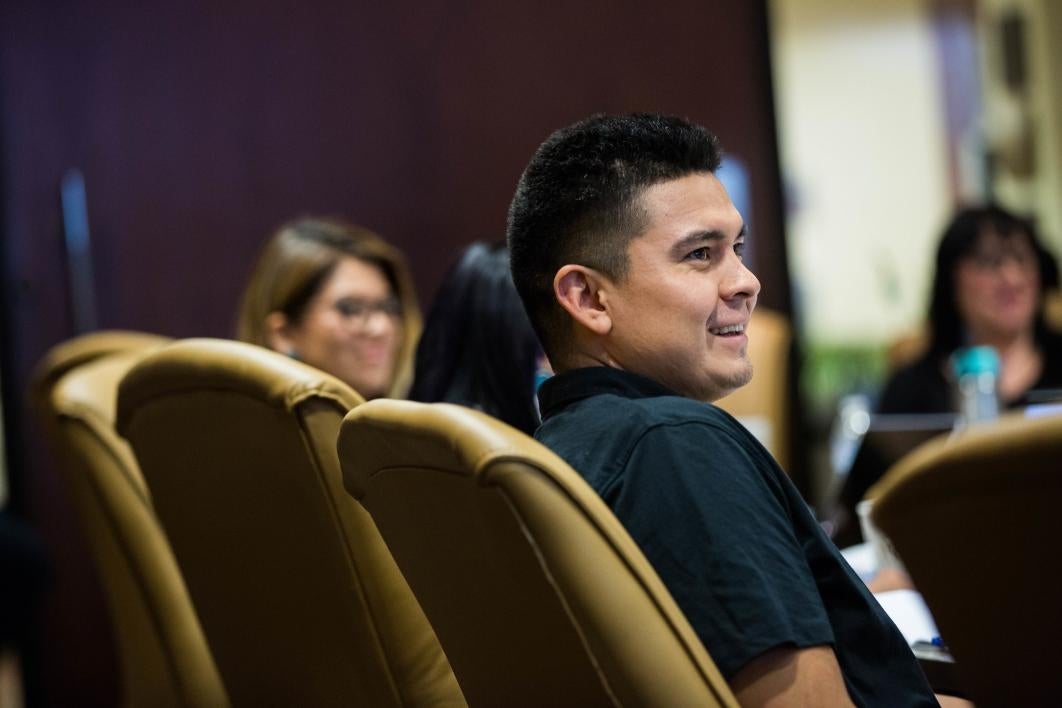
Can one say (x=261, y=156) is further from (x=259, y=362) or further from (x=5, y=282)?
(x=259, y=362)

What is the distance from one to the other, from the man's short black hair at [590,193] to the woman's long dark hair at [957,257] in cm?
247

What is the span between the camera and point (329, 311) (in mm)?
3180

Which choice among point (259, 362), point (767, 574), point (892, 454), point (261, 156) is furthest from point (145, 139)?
point (767, 574)

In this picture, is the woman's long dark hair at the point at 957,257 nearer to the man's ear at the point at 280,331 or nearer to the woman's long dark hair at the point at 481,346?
the man's ear at the point at 280,331

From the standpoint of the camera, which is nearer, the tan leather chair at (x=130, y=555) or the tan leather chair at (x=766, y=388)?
the tan leather chair at (x=130, y=555)

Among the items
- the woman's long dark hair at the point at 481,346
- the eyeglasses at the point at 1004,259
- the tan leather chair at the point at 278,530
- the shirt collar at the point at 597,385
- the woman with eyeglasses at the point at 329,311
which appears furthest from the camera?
the eyeglasses at the point at 1004,259

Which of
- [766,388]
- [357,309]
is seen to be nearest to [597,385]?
[357,309]

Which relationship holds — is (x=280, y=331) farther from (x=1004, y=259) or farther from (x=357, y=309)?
(x=1004, y=259)

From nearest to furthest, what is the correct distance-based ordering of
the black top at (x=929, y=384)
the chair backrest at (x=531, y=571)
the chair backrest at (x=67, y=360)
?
1. the chair backrest at (x=531, y=571)
2. the chair backrest at (x=67, y=360)
3. the black top at (x=929, y=384)

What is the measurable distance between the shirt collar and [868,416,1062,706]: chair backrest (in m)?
0.46

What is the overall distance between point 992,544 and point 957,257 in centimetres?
303

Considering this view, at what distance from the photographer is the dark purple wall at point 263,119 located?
13.0 ft

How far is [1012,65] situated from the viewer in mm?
6629

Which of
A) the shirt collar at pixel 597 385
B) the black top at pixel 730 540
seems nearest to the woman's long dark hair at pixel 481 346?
the shirt collar at pixel 597 385
